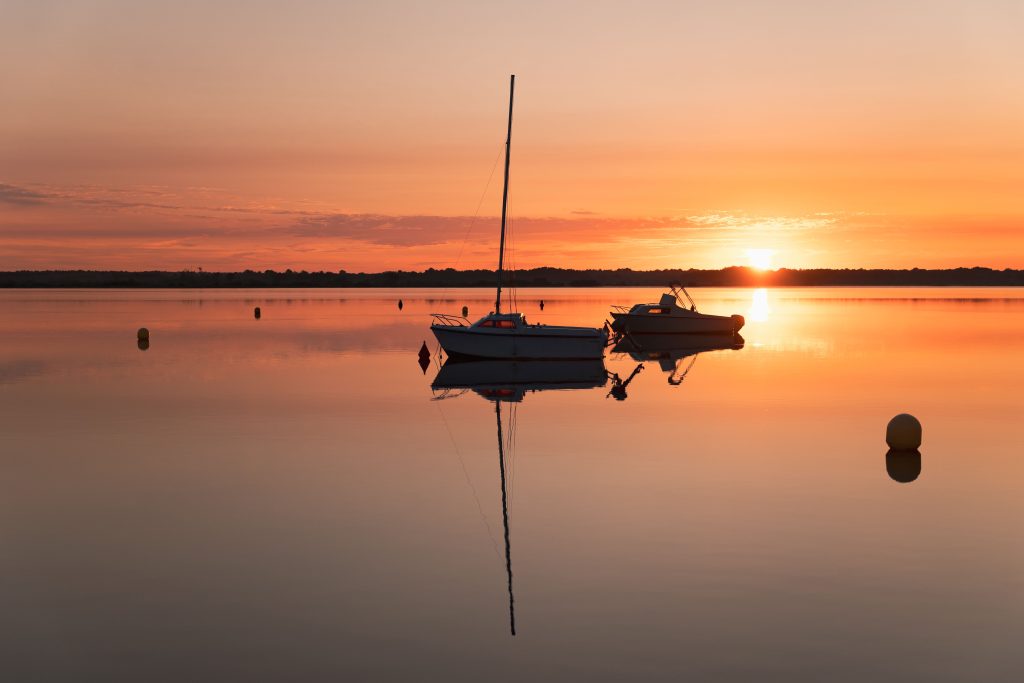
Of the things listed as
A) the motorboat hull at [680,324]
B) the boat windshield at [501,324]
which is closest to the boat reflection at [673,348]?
the motorboat hull at [680,324]

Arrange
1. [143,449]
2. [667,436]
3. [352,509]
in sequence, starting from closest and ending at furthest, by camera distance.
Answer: [352,509], [143,449], [667,436]

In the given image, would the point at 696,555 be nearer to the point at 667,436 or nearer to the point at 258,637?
the point at 258,637

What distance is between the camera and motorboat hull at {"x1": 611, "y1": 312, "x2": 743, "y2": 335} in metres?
72.4

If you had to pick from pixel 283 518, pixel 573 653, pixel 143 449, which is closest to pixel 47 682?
pixel 573 653

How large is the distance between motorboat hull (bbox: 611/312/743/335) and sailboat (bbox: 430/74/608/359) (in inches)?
935

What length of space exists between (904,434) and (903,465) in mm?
1310

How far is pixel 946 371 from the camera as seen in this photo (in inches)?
1777

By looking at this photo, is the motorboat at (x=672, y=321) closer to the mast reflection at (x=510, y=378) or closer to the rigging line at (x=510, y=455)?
the mast reflection at (x=510, y=378)

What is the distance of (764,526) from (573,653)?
6.53 meters

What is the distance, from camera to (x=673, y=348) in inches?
2522

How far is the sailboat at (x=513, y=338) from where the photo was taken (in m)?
48.0

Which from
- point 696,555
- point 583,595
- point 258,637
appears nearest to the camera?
point 258,637

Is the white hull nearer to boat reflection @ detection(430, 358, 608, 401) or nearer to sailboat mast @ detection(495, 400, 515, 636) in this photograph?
boat reflection @ detection(430, 358, 608, 401)

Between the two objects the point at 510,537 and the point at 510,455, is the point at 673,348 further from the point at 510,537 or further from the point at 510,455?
the point at 510,537
